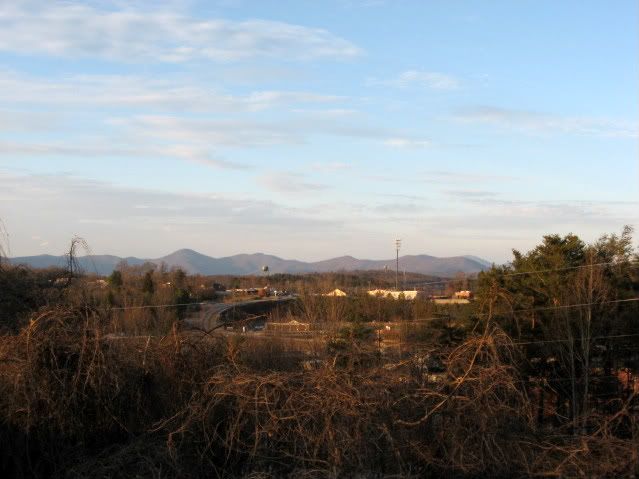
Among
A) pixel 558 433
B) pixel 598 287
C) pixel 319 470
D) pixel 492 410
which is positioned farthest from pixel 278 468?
pixel 598 287

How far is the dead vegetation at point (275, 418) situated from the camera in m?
7.29

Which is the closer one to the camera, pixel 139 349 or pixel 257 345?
pixel 139 349

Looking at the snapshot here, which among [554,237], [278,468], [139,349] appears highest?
[554,237]

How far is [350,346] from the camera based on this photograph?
29.1 ft

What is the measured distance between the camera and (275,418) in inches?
301

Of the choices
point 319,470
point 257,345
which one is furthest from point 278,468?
point 257,345

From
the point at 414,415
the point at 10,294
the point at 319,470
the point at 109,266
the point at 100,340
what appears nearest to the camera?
the point at 319,470

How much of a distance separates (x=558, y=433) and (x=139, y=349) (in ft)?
16.0

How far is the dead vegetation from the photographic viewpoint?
7.29 meters

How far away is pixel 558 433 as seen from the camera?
7.80 meters

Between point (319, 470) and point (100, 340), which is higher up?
point (100, 340)

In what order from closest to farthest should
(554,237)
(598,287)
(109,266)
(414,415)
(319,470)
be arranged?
(319,470) < (414,415) < (598,287) < (554,237) < (109,266)

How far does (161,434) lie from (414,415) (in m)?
2.76

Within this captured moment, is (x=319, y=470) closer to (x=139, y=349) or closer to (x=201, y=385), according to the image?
(x=201, y=385)
